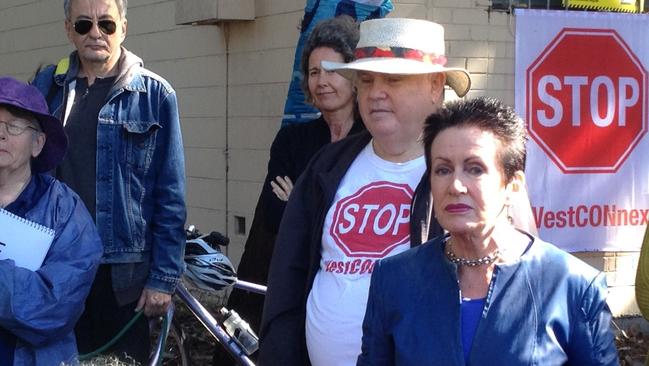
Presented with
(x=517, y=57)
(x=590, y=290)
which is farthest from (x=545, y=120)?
(x=590, y=290)

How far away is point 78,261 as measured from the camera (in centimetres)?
391

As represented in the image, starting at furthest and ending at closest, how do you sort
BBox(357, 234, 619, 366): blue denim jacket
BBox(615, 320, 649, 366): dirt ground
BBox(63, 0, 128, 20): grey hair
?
1. BBox(615, 320, 649, 366): dirt ground
2. BBox(63, 0, 128, 20): grey hair
3. BBox(357, 234, 619, 366): blue denim jacket

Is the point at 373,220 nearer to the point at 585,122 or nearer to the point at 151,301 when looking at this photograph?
the point at 151,301

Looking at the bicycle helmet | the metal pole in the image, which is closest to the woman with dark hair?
the bicycle helmet

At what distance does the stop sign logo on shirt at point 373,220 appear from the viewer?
3.45m

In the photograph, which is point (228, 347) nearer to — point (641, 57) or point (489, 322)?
point (489, 322)

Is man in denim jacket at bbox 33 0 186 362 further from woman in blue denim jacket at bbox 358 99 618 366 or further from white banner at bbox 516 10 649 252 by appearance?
white banner at bbox 516 10 649 252

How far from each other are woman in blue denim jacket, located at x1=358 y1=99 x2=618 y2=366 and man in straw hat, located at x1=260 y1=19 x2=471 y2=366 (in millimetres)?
501

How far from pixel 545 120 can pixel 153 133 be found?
12.2ft

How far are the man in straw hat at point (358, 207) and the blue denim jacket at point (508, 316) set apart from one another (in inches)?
20.6

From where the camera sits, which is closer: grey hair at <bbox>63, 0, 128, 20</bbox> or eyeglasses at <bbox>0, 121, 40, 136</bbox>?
eyeglasses at <bbox>0, 121, 40, 136</bbox>

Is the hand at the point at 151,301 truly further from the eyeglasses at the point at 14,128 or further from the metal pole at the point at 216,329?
the eyeglasses at the point at 14,128

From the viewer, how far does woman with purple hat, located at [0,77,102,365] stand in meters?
3.77

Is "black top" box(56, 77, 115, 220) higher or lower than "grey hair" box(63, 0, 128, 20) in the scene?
lower
